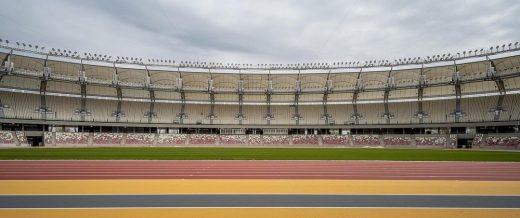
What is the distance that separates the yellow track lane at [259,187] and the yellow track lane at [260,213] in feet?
8.07

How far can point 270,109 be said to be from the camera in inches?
2793

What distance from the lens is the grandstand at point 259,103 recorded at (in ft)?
181

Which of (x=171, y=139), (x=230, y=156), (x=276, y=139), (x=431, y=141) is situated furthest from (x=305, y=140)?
(x=230, y=156)

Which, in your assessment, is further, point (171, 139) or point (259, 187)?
point (171, 139)

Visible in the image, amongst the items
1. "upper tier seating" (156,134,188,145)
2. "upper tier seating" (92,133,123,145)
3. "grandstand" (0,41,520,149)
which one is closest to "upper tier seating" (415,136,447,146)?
"grandstand" (0,41,520,149)

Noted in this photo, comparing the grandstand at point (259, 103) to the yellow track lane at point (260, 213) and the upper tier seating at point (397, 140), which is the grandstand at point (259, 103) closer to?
the upper tier seating at point (397, 140)

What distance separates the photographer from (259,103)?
71.1 meters

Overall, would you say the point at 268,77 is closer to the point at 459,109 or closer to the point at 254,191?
the point at 459,109

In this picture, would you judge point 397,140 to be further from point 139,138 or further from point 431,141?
point 139,138

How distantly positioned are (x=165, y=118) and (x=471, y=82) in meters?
52.4

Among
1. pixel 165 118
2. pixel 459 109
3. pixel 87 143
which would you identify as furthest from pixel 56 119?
pixel 459 109

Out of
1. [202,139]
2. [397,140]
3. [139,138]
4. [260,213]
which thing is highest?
[260,213]

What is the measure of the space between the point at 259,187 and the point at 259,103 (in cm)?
5912

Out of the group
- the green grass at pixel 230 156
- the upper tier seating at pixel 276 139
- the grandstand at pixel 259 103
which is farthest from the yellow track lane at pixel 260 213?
the upper tier seating at pixel 276 139
